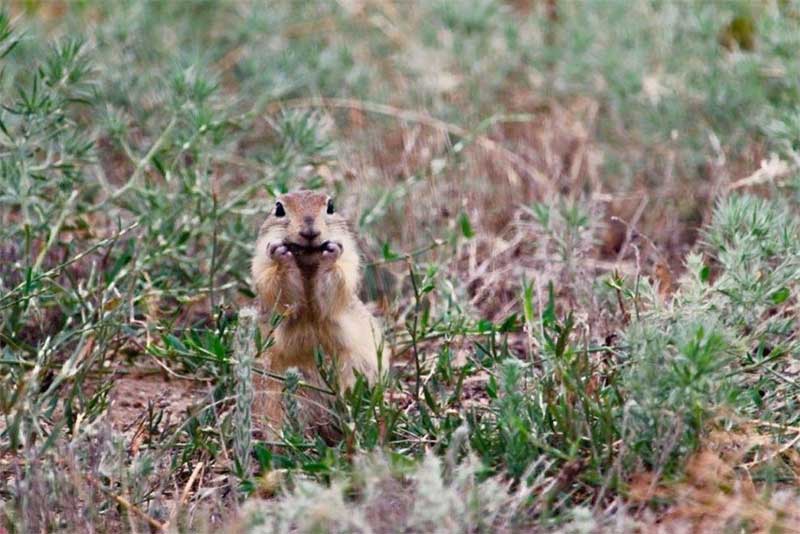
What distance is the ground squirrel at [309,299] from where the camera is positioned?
5.00 metres

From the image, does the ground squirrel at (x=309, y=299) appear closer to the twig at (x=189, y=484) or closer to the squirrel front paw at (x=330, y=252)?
the squirrel front paw at (x=330, y=252)

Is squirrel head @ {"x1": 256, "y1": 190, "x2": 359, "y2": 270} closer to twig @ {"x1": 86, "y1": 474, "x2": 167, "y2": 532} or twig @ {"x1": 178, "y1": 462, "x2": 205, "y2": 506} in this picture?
twig @ {"x1": 178, "y1": 462, "x2": 205, "y2": 506}

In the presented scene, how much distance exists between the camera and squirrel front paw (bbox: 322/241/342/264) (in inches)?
201

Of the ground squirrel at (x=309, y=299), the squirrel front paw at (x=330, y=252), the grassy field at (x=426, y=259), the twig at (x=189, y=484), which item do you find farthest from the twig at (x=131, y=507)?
the squirrel front paw at (x=330, y=252)

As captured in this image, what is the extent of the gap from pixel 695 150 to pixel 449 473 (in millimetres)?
3597

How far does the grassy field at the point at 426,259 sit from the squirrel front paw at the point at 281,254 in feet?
0.94

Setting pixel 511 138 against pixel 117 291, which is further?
pixel 511 138

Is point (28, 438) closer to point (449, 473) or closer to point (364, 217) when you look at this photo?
point (449, 473)

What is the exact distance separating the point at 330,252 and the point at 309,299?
0.19 metres

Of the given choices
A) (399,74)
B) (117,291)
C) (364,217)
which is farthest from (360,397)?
(399,74)

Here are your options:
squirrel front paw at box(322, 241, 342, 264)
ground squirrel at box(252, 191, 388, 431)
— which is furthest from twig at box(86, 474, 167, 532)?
squirrel front paw at box(322, 241, 342, 264)

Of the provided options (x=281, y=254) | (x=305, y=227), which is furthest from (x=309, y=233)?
(x=281, y=254)

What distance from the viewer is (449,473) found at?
399 centimetres

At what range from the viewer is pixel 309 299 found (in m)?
5.05
